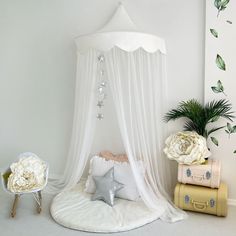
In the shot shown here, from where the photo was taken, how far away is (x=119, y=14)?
3010mm

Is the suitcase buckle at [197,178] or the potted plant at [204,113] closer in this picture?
the suitcase buckle at [197,178]

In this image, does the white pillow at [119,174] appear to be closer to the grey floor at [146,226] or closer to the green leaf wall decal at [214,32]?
the grey floor at [146,226]

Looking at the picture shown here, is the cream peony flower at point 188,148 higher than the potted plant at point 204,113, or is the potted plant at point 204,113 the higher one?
the potted plant at point 204,113

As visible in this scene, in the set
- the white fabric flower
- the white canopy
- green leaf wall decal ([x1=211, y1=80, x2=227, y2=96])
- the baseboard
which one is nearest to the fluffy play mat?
the white fabric flower

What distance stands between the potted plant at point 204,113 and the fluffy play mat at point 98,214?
0.98m

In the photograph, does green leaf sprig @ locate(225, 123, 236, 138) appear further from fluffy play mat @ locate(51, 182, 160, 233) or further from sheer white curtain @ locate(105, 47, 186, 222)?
fluffy play mat @ locate(51, 182, 160, 233)

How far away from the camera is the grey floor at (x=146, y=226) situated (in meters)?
2.37

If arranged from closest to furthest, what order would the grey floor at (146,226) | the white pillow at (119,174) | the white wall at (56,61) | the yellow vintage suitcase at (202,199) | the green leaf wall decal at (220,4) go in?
the grey floor at (146,226)
the yellow vintage suitcase at (202,199)
the green leaf wall decal at (220,4)
the white pillow at (119,174)
the white wall at (56,61)

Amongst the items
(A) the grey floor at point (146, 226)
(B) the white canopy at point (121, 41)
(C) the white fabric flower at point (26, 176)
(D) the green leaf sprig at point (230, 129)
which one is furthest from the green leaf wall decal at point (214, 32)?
(C) the white fabric flower at point (26, 176)

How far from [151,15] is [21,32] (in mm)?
1773

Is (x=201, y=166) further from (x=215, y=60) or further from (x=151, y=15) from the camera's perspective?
(x=151, y=15)

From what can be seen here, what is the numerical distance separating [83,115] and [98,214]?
3.35 feet

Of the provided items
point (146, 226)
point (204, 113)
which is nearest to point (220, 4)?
point (204, 113)

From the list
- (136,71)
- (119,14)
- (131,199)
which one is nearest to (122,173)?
(131,199)
